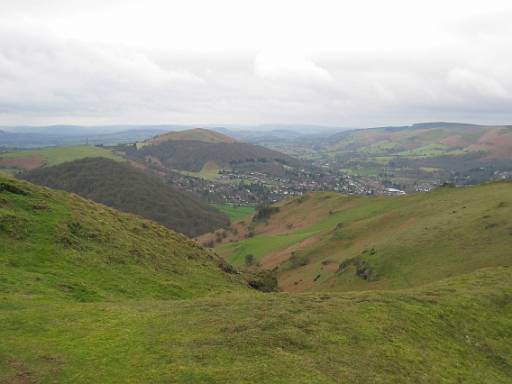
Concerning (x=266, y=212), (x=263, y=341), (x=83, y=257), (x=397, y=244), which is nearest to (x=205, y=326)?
(x=263, y=341)

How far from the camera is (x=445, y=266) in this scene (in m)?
48.6

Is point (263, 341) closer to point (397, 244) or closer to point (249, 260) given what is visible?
point (397, 244)

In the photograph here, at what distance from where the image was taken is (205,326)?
1983 centimetres

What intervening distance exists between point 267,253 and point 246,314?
8020 centimetres

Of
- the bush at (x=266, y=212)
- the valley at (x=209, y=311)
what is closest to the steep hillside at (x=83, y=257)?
the valley at (x=209, y=311)

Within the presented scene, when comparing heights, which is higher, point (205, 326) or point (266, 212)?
point (205, 326)

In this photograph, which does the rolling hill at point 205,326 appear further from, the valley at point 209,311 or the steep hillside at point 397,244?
the steep hillside at point 397,244

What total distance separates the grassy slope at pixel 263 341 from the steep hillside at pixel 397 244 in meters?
24.8

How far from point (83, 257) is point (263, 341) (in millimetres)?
20278

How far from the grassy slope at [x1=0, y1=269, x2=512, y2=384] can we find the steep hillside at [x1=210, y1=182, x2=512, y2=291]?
24828mm

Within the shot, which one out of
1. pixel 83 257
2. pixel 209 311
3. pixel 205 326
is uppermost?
pixel 83 257

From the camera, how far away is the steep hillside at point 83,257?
27.2 meters

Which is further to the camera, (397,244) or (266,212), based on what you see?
(266,212)

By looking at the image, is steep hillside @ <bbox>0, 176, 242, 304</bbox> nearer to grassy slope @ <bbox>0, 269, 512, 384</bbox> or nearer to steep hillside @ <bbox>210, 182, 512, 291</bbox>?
grassy slope @ <bbox>0, 269, 512, 384</bbox>
